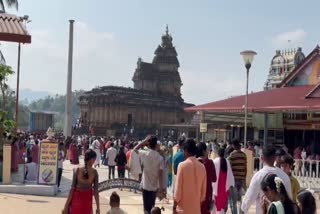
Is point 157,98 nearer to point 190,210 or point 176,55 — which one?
point 176,55

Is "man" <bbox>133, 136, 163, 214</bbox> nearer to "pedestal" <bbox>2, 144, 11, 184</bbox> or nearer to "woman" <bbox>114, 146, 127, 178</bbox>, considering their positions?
"pedestal" <bbox>2, 144, 11, 184</bbox>

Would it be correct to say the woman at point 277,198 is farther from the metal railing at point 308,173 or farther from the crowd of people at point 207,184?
the metal railing at point 308,173

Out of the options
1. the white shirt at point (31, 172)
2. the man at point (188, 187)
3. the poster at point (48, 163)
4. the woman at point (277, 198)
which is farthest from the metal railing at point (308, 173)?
the woman at point (277, 198)

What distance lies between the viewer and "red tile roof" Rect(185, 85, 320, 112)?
2323cm

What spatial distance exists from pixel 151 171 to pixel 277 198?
419cm

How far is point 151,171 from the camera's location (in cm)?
938

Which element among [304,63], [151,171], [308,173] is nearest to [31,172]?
[308,173]

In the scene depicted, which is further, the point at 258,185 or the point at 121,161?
the point at 121,161

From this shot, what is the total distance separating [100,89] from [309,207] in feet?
217

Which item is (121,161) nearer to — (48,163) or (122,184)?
(48,163)

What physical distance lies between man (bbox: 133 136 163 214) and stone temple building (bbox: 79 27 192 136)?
5655 centimetres

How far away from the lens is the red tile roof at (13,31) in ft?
61.2

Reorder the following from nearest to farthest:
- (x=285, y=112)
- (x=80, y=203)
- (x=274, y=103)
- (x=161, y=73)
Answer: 1. (x=80, y=203)
2. (x=274, y=103)
3. (x=285, y=112)
4. (x=161, y=73)

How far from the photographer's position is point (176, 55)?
82375 mm
